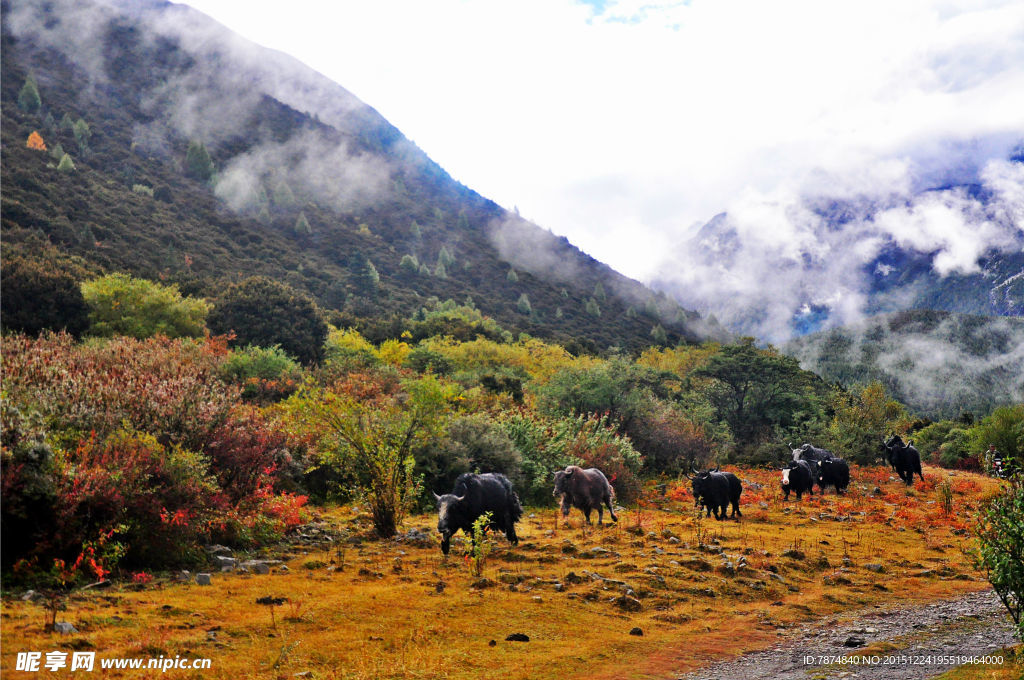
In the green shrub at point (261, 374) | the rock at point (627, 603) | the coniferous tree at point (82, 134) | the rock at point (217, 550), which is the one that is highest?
the coniferous tree at point (82, 134)

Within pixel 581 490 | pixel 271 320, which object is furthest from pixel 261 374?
pixel 581 490

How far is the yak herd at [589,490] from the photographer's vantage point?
38.4 feet

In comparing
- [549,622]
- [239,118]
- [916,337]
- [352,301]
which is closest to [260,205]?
[352,301]

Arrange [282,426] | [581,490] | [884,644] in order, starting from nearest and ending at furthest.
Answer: [884,644] → [282,426] → [581,490]

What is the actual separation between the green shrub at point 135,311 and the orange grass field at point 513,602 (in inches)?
799

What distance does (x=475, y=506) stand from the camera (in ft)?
39.0

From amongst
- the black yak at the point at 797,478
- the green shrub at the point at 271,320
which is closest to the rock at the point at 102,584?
the black yak at the point at 797,478

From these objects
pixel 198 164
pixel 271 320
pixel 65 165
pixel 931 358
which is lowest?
pixel 271 320

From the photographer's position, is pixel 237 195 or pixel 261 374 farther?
pixel 237 195

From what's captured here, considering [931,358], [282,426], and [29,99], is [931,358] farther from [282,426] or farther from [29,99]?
[29,99]

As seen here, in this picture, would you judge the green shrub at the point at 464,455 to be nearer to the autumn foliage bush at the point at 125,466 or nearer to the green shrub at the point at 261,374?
the autumn foliage bush at the point at 125,466

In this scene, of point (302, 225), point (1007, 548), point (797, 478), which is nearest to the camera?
point (1007, 548)

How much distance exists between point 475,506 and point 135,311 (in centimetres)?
2666

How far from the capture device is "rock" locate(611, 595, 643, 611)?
30.3 ft
